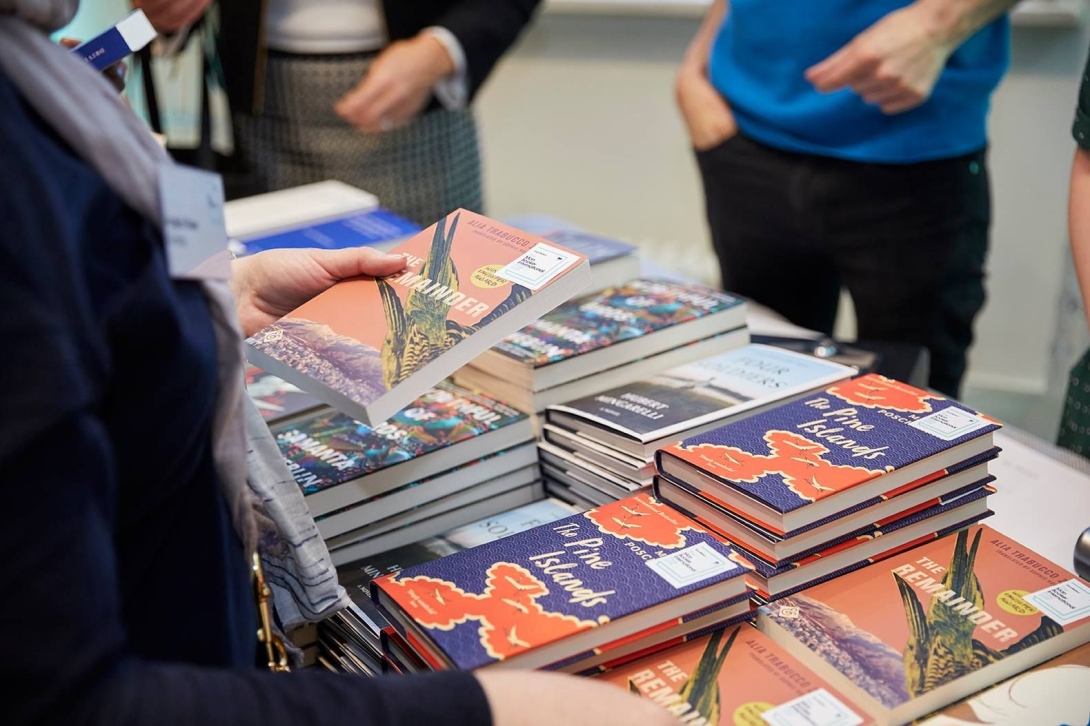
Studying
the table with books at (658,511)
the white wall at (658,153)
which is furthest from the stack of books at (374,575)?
the white wall at (658,153)

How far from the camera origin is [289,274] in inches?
37.1

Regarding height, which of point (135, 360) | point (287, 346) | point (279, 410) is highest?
point (135, 360)

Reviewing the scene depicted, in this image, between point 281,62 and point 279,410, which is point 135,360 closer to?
point 279,410

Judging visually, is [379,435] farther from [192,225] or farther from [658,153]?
[658,153]

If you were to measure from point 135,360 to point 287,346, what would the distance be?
0.36m

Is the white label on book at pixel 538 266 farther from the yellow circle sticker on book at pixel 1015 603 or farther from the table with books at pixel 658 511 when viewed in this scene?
the yellow circle sticker on book at pixel 1015 603

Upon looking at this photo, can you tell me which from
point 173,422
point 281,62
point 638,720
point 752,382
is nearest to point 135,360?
point 173,422

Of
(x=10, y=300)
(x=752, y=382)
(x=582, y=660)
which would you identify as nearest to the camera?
(x=10, y=300)

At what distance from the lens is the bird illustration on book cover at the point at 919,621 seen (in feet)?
2.36

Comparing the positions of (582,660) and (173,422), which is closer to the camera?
(173,422)

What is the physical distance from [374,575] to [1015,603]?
1.78 ft

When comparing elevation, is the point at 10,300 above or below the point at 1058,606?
above

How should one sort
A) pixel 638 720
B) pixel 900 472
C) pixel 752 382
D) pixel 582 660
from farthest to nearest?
pixel 752 382 → pixel 900 472 → pixel 582 660 → pixel 638 720

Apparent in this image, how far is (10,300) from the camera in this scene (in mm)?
451
